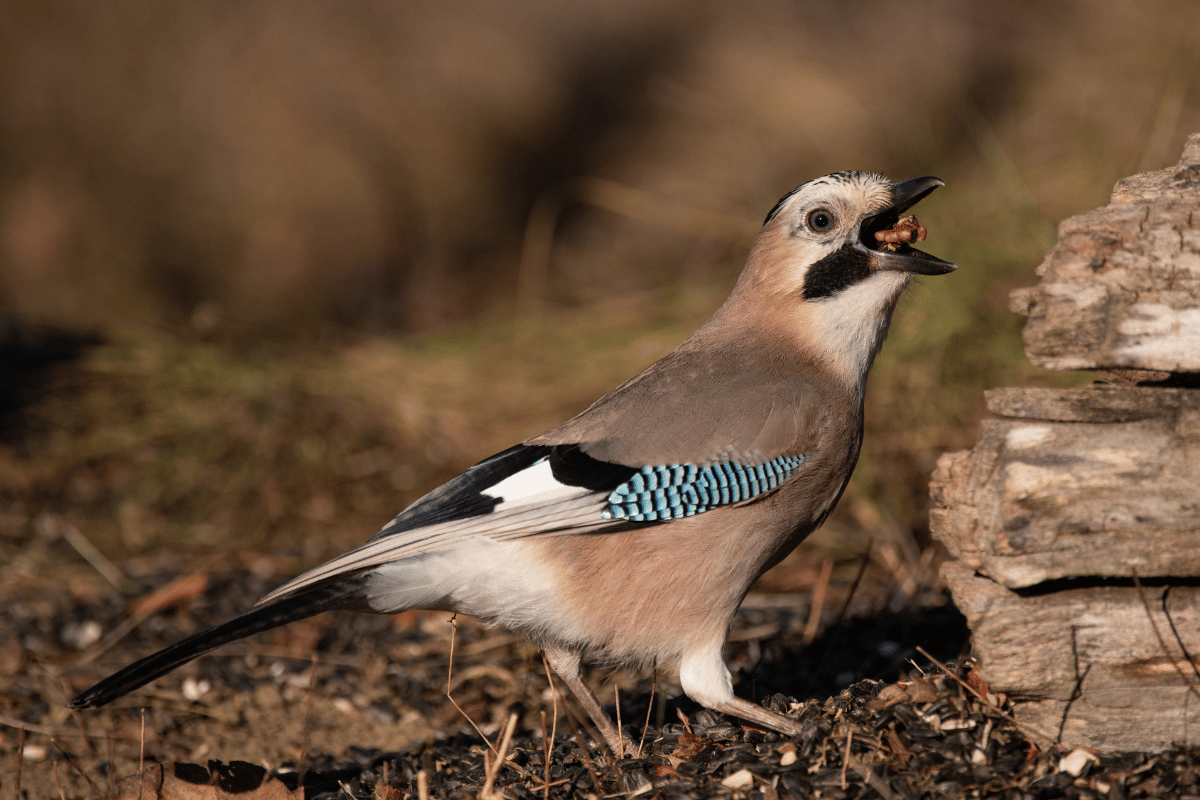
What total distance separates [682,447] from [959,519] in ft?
2.92

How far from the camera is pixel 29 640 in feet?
16.3

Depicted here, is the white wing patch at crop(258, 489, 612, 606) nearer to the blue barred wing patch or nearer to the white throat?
the blue barred wing patch

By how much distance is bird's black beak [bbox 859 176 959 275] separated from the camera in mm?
3428

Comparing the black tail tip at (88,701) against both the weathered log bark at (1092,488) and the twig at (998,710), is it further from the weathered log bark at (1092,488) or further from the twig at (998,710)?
the weathered log bark at (1092,488)

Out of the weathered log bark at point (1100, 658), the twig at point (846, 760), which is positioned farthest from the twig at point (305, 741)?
the weathered log bark at point (1100, 658)

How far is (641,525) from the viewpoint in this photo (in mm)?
3264

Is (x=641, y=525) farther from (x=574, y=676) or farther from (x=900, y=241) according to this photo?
(x=900, y=241)

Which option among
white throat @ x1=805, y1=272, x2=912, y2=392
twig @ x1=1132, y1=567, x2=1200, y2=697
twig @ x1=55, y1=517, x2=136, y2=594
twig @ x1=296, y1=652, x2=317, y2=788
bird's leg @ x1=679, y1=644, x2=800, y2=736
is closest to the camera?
twig @ x1=1132, y1=567, x2=1200, y2=697

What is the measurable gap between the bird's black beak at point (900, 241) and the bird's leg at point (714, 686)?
138cm

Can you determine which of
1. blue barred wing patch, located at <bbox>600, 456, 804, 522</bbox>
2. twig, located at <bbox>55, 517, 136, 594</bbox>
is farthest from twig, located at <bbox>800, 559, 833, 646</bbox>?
twig, located at <bbox>55, 517, 136, 594</bbox>

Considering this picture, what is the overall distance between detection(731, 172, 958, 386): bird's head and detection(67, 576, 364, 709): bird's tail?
5.76 feet

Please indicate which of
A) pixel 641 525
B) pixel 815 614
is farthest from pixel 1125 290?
pixel 815 614

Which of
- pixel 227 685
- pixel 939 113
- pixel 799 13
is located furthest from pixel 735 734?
pixel 799 13

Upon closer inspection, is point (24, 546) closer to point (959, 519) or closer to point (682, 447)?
point (682, 447)
